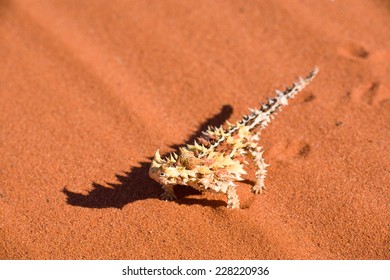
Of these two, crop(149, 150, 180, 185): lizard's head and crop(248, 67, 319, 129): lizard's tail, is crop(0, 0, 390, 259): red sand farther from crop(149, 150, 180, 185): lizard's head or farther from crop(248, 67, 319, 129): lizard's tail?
crop(149, 150, 180, 185): lizard's head

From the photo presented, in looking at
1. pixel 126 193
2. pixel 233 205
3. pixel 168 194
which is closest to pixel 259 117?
pixel 233 205

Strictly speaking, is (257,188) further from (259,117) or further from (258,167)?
(259,117)

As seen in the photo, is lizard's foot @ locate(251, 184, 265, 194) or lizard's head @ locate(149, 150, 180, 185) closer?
lizard's head @ locate(149, 150, 180, 185)

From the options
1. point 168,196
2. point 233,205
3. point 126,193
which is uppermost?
point 233,205

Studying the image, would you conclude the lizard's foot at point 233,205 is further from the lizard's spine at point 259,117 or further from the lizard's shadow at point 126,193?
the lizard's spine at point 259,117

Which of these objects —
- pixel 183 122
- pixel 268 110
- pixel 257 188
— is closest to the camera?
pixel 257 188

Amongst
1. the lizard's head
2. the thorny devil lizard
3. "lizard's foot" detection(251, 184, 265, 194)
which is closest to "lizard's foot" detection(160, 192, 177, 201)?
the thorny devil lizard
